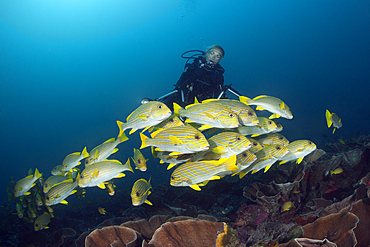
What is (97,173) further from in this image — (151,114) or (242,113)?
(242,113)

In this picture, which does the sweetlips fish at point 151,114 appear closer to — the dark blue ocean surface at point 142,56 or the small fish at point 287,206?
the small fish at point 287,206

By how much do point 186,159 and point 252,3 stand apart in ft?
318

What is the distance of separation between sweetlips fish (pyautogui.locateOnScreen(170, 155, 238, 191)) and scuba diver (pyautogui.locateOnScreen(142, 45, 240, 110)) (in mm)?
3578

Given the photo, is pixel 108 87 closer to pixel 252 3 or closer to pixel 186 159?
pixel 252 3

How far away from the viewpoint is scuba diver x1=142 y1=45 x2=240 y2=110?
18.6 ft

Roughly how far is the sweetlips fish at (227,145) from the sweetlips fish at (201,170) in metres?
0.23

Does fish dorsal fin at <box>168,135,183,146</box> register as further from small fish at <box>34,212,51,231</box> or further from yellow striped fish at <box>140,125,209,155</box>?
small fish at <box>34,212,51,231</box>

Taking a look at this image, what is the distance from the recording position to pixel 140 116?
2455 mm

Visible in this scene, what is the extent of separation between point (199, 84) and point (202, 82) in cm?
13

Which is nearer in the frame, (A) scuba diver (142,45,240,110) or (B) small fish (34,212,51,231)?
(B) small fish (34,212,51,231)

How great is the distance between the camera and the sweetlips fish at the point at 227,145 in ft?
7.03

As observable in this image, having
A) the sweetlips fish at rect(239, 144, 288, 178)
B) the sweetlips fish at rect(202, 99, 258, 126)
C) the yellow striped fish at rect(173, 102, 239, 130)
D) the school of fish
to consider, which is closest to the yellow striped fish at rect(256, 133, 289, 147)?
the school of fish

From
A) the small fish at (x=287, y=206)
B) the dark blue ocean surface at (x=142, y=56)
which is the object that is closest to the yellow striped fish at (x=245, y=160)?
the small fish at (x=287, y=206)

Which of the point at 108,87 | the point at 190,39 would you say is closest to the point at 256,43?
the point at 190,39
